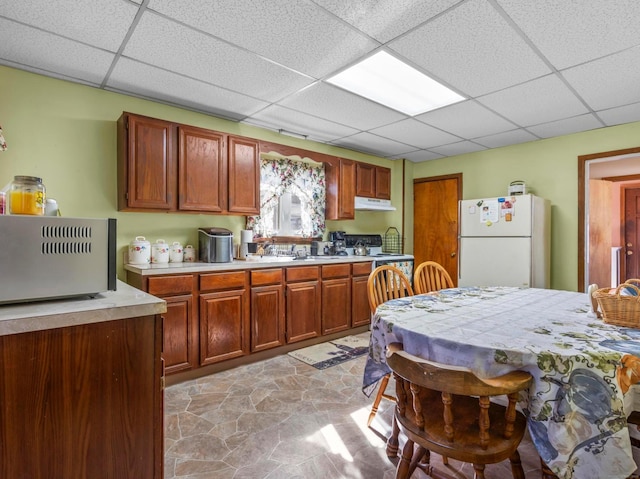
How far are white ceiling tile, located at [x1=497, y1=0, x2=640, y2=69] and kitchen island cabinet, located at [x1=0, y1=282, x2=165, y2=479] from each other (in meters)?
2.30

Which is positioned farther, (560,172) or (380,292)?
(560,172)

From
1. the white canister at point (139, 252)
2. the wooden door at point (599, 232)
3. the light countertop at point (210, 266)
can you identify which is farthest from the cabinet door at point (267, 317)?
the wooden door at point (599, 232)

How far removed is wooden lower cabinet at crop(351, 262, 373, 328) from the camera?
4.00 meters

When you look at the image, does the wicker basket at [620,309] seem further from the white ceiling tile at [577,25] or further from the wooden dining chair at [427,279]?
the white ceiling tile at [577,25]

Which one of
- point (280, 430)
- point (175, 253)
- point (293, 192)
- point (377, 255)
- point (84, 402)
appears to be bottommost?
point (280, 430)

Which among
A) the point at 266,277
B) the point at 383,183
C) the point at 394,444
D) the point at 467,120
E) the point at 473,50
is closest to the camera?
the point at 394,444

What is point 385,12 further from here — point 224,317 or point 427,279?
point 224,317

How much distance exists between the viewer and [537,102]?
3006mm

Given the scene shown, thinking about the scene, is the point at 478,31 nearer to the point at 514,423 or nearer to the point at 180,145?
the point at 514,423

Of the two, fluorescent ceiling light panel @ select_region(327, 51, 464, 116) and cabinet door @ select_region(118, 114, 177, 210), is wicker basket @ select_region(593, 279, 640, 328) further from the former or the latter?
cabinet door @ select_region(118, 114, 177, 210)

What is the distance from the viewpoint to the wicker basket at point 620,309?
152 cm

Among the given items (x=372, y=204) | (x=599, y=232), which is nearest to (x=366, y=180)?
(x=372, y=204)

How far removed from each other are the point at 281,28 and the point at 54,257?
5.52ft

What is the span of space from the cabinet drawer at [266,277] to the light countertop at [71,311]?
187 cm
